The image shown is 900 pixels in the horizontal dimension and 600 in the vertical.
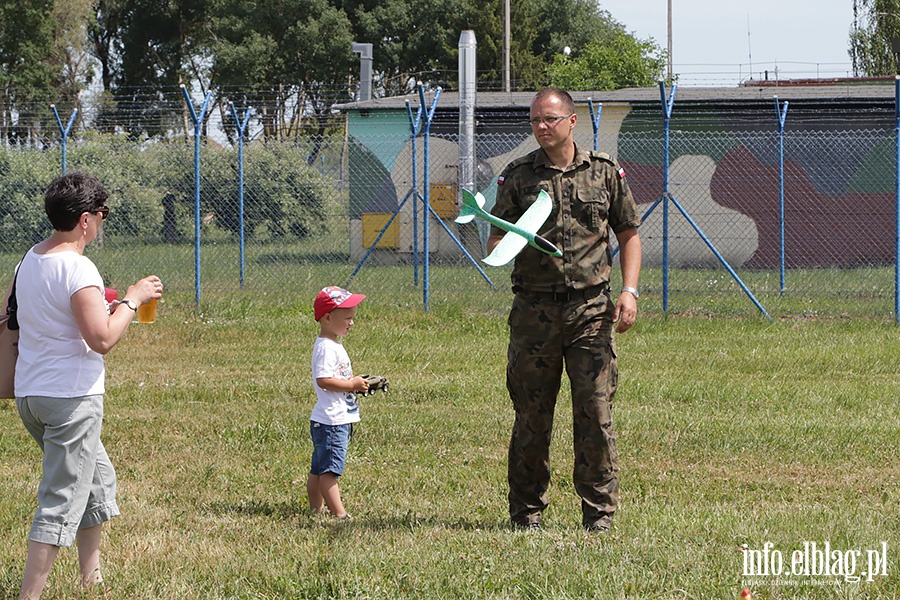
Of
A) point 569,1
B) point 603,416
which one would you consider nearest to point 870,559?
point 603,416

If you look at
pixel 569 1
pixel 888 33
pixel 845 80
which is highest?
pixel 569 1

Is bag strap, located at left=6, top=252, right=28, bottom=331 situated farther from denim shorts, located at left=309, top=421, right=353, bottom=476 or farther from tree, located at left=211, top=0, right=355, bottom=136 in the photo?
tree, located at left=211, top=0, right=355, bottom=136

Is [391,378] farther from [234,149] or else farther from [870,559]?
[234,149]

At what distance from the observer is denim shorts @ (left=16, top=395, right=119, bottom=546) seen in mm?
3748

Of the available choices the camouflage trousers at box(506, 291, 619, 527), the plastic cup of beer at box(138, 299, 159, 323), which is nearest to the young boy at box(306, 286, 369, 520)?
the camouflage trousers at box(506, 291, 619, 527)

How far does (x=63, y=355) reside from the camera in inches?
148

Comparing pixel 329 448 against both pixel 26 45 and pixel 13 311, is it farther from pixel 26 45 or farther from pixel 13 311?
pixel 26 45

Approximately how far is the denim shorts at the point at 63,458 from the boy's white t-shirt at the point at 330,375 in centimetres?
154

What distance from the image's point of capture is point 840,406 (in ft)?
25.1

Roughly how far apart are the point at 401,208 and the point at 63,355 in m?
11.6

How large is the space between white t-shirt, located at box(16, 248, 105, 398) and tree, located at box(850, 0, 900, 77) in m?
39.3

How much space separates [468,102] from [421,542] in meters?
11.6

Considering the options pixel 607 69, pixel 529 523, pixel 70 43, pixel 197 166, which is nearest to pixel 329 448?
pixel 529 523

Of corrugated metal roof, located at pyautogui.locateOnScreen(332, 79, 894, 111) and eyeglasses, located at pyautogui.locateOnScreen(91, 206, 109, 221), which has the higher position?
corrugated metal roof, located at pyautogui.locateOnScreen(332, 79, 894, 111)
